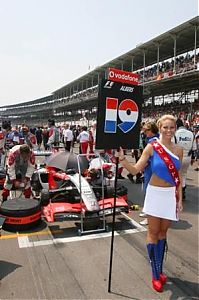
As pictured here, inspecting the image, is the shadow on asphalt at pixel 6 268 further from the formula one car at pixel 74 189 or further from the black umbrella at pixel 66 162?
the black umbrella at pixel 66 162

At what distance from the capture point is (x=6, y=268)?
396 cm

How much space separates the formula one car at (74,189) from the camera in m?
5.35

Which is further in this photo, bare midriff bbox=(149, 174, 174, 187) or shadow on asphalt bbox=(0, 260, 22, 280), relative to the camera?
shadow on asphalt bbox=(0, 260, 22, 280)

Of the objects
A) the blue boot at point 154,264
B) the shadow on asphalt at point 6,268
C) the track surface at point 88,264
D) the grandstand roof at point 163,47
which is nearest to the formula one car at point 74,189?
the track surface at point 88,264

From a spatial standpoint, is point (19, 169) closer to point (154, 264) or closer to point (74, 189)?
point (74, 189)

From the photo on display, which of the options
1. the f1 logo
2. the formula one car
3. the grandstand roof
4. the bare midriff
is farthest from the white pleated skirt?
the grandstand roof

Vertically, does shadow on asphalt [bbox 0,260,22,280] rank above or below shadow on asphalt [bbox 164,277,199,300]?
above

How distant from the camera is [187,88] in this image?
3275 centimetres

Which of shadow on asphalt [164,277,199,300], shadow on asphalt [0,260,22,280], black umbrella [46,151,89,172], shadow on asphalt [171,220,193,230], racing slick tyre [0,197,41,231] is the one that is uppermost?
black umbrella [46,151,89,172]

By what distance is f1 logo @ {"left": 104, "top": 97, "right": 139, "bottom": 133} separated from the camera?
3520 mm

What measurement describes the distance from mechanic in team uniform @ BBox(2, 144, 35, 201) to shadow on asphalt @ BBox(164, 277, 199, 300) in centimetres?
372

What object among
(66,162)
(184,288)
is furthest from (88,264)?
(66,162)

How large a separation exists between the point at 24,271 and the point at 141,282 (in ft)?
4.42

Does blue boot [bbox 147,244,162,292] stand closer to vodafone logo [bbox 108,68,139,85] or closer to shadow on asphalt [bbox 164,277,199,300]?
shadow on asphalt [bbox 164,277,199,300]
